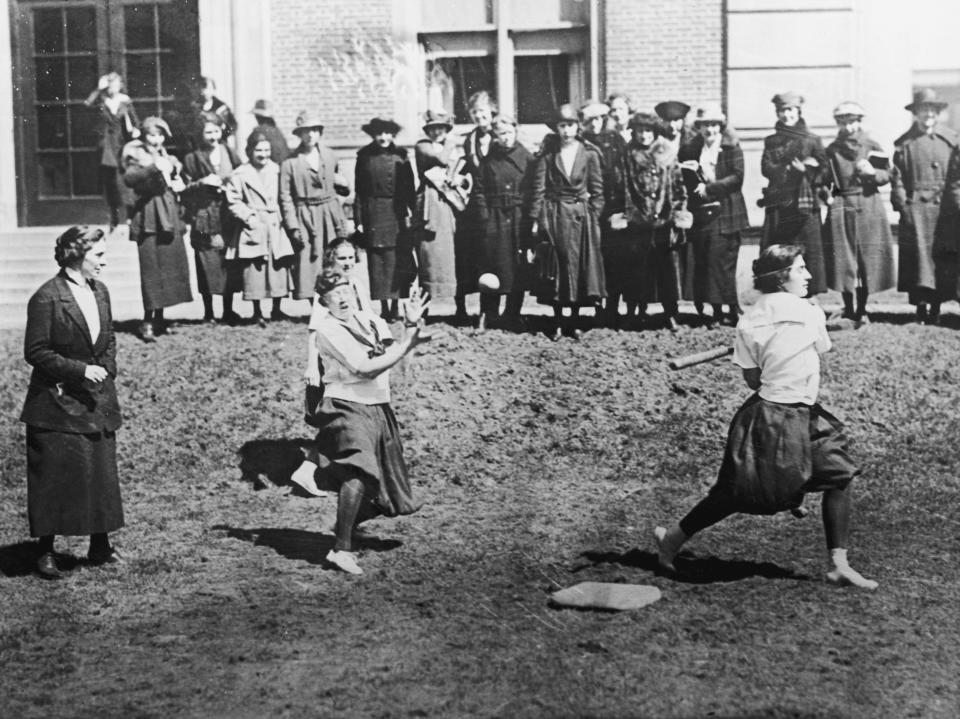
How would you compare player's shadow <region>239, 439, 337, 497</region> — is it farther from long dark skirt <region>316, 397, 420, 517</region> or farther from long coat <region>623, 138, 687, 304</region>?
long coat <region>623, 138, 687, 304</region>

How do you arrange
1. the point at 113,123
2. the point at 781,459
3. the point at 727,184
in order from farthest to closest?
1. the point at 113,123
2. the point at 727,184
3. the point at 781,459

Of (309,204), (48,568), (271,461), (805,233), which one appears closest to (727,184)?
(805,233)

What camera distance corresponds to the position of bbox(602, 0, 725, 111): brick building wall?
11430 mm

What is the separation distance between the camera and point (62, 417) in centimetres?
599

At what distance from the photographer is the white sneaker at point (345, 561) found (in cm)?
594

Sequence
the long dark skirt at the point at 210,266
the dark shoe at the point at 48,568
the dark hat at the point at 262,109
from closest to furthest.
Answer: the dark shoe at the point at 48,568
the long dark skirt at the point at 210,266
the dark hat at the point at 262,109

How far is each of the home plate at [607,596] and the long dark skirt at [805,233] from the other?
492cm

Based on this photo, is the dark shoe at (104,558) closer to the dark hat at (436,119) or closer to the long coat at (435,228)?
the long coat at (435,228)

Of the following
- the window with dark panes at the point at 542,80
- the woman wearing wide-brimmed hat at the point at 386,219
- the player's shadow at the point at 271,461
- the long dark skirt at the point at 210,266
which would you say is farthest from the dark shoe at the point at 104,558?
the window with dark panes at the point at 542,80

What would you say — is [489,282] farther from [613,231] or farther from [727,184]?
[727,184]

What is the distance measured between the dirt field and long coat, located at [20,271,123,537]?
37cm

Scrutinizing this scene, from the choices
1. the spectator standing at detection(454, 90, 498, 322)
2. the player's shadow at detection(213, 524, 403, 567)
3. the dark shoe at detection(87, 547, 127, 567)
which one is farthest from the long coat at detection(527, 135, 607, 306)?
the dark shoe at detection(87, 547, 127, 567)

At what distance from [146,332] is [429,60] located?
13.2 ft

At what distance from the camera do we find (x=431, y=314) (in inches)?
394
